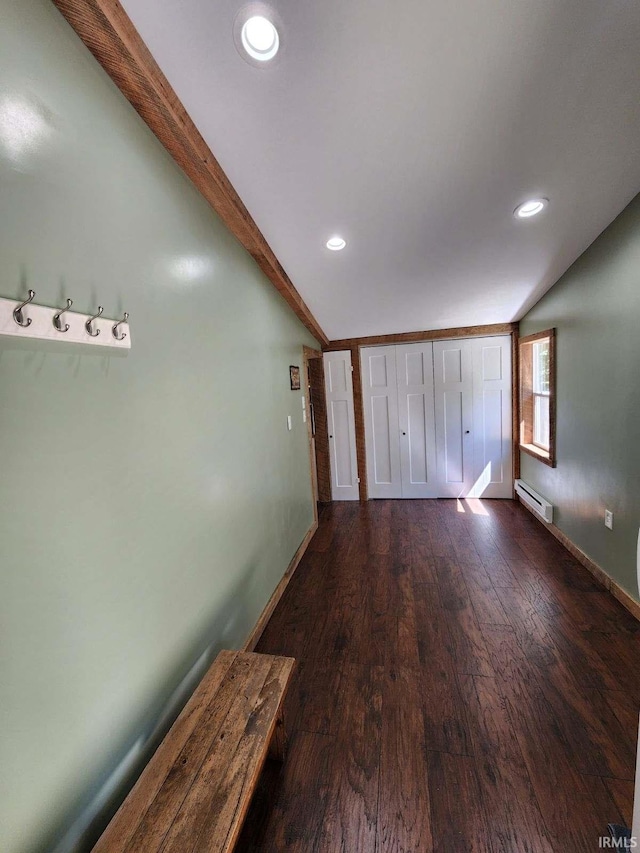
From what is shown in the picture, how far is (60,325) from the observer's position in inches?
32.2

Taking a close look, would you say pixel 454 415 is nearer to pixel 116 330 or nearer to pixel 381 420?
pixel 381 420

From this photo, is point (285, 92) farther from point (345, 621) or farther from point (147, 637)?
point (345, 621)

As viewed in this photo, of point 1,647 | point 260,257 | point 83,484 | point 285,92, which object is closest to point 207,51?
point 285,92

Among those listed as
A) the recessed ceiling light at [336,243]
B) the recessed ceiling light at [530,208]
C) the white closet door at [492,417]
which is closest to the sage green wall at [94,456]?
the recessed ceiling light at [336,243]

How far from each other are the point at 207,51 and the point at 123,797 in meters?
2.30

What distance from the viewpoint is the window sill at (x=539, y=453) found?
2.98 m

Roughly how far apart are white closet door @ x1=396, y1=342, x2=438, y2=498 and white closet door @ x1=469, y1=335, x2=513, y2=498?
52 cm

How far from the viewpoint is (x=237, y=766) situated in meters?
0.93

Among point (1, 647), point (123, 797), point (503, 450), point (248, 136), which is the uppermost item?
point (248, 136)

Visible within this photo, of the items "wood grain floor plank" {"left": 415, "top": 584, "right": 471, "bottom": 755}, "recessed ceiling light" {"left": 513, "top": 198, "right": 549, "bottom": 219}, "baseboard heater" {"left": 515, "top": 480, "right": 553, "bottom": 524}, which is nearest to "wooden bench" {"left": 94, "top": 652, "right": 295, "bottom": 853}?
"wood grain floor plank" {"left": 415, "top": 584, "right": 471, "bottom": 755}

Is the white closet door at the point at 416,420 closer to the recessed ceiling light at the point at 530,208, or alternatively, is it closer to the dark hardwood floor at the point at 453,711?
the dark hardwood floor at the point at 453,711

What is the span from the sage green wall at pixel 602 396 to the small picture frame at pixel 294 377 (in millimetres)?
2274


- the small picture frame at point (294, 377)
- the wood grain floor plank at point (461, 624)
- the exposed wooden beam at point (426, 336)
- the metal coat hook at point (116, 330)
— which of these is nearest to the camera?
the metal coat hook at point (116, 330)

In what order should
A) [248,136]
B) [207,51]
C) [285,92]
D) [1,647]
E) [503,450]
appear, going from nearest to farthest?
[1,647] → [207,51] → [285,92] → [248,136] → [503,450]
